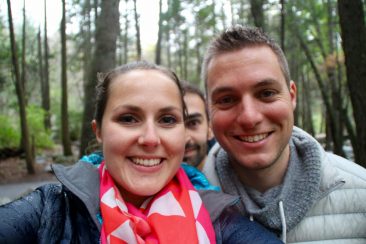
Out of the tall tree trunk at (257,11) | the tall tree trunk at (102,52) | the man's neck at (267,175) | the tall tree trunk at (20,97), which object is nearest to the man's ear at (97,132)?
the man's neck at (267,175)

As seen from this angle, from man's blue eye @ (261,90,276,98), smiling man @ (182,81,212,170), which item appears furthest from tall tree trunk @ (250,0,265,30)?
man's blue eye @ (261,90,276,98)

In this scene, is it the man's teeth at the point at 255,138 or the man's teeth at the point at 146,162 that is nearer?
the man's teeth at the point at 146,162

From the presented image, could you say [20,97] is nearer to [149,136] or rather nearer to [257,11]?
[257,11]

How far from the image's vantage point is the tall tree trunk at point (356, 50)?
162 inches

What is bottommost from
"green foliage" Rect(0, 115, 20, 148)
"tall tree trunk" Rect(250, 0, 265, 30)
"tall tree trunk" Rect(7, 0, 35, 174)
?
"green foliage" Rect(0, 115, 20, 148)

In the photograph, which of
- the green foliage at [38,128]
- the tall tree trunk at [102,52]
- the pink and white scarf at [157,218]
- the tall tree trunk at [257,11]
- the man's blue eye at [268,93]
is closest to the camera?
the pink and white scarf at [157,218]

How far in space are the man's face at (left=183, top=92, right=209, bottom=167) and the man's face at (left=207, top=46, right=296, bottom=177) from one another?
1211mm

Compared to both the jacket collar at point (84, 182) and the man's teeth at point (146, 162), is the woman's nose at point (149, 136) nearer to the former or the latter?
the man's teeth at point (146, 162)

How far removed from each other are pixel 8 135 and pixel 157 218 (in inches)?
615

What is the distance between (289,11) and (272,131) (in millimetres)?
11941

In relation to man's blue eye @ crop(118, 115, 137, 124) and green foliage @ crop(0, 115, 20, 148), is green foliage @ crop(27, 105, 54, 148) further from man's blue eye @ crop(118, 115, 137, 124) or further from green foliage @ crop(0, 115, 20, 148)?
man's blue eye @ crop(118, 115, 137, 124)

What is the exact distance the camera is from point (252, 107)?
2.09 metres

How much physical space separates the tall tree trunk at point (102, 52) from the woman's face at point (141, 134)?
19.0ft

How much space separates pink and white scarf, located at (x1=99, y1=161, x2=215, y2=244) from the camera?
5.64 feet
